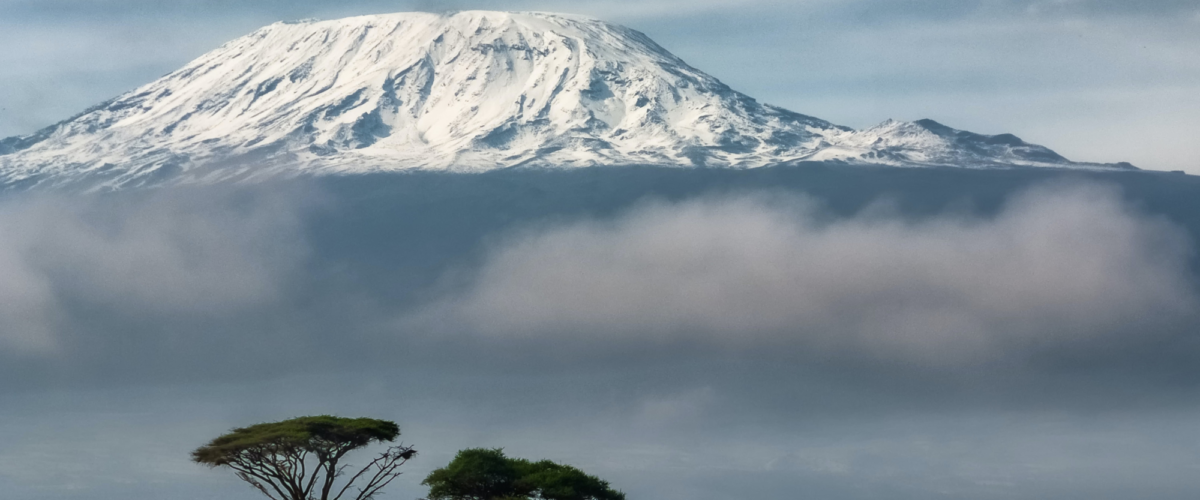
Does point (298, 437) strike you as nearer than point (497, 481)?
Yes

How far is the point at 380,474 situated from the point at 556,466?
515 inches

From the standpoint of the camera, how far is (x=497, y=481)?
71625mm

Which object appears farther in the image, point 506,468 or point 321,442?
point 506,468

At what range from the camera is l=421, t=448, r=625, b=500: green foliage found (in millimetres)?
71125

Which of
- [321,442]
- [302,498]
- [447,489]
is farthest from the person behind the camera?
[447,489]

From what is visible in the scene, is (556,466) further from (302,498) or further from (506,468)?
(302,498)

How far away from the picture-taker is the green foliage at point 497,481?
71.1 meters

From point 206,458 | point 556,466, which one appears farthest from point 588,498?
point 206,458

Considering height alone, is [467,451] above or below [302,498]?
above

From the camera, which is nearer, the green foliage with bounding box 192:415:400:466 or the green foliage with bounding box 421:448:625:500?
the green foliage with bounding box 192:415:400:466

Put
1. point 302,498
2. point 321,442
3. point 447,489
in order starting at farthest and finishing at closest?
1. point 447,489
2. point 321,442
3. point 302,498

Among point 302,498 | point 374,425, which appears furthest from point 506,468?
point 302,498

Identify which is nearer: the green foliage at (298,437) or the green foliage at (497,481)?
the green foliage at (298,437)

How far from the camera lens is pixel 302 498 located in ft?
197
